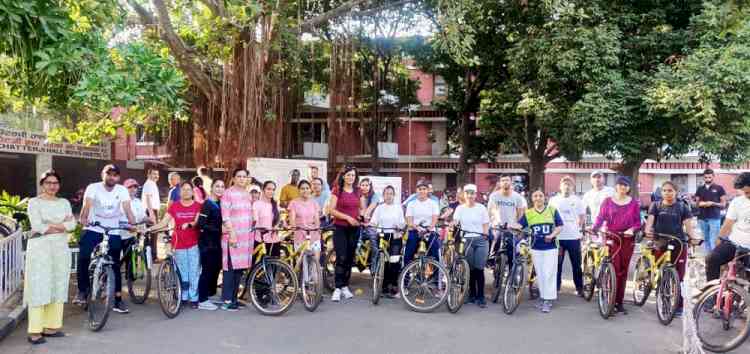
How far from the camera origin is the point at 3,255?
21.2 ft

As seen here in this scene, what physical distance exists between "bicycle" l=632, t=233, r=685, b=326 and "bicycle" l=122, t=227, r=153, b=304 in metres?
6.01

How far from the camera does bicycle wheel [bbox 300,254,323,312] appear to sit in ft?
22.6

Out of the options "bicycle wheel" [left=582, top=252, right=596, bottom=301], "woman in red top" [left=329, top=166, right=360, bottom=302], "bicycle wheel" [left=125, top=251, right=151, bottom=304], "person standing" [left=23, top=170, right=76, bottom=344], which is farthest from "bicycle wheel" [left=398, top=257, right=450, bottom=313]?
"person standing" [left=23, top=170, right=76, bottom=344]

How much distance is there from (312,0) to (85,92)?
8890mm

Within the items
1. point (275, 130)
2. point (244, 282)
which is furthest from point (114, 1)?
point (275, 130)

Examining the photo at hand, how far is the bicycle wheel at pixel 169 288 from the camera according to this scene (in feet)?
21.4

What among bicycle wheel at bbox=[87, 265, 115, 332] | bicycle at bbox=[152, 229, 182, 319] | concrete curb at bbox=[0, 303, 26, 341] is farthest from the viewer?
bicycle at bbox=[152, 229, 182, 319]

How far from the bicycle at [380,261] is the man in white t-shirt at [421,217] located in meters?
0.19

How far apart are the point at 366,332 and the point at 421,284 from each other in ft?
4.03

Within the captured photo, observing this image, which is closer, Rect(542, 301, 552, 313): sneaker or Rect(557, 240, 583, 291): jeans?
Rect(542, 301, 552, 313): sneaker

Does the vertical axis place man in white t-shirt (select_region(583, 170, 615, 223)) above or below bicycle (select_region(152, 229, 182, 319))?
above

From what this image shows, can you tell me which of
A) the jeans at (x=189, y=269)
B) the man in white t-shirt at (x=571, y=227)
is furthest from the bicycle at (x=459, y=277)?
the jeans at (x=189, y=269)

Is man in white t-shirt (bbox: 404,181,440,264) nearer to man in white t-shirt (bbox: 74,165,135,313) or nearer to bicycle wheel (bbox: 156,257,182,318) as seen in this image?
bicycle wheel (bbox: 156,257,182,318)

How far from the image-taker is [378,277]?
7.42m
